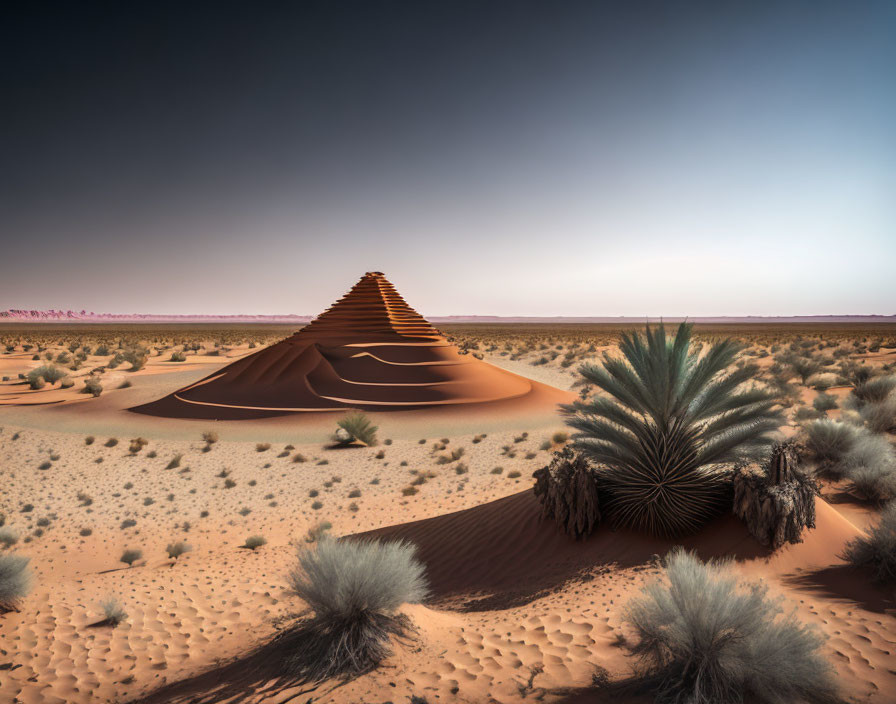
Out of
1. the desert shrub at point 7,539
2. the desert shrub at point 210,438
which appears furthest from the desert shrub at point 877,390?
the desert shrub at point 7,539

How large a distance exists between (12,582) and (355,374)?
12666 millimetres

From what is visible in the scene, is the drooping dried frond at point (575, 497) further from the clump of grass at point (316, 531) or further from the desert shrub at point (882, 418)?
the desert shrub at point (882, 418)

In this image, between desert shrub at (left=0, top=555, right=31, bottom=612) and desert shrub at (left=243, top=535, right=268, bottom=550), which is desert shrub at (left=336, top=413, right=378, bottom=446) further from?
desert shrub at (left=0, top=555, right=31, bottom=612)

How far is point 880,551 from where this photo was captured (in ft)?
13.5

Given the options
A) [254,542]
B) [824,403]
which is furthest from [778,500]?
[824,403]

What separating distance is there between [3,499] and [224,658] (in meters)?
8.27

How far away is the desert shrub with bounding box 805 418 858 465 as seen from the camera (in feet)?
25.1

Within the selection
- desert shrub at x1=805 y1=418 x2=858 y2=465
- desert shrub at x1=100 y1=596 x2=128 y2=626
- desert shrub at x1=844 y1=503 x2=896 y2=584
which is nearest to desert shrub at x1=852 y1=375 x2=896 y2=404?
Result: desert shrub at x1=805 y1=418 x2=858 y2=465

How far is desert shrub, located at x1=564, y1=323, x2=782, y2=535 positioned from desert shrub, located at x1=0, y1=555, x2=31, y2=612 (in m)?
6.43

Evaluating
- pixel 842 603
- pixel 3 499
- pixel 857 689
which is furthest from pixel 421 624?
pixel 3 499

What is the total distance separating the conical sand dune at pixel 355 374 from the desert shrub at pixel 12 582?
35.0 feet

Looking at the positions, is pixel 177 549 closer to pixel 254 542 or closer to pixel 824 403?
pixel 254 542

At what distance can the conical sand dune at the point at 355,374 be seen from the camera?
1641cm

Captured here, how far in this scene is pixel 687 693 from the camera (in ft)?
9.14
